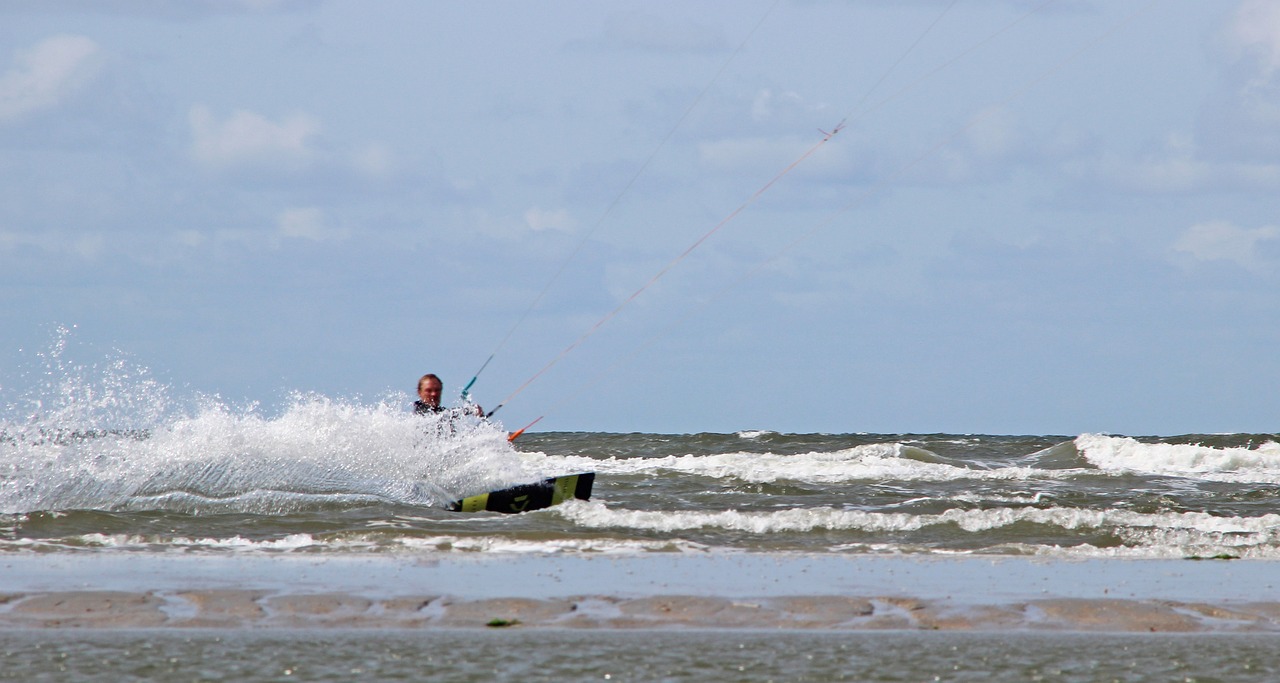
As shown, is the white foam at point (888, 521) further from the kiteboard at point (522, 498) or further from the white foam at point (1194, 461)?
the white foam at point (1194, 461)

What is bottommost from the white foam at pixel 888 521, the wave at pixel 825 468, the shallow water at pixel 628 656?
the shallow water at pixel 628 656

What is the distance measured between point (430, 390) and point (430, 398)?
108 millimetres

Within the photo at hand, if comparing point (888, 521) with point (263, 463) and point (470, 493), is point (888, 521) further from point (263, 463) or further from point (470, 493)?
point (263, 463)

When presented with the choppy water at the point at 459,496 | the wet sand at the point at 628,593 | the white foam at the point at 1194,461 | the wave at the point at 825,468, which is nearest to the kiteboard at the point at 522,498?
the choppy water at the point at 459,496

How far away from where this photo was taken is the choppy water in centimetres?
1062

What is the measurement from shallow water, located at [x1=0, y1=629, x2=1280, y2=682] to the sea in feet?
0.06

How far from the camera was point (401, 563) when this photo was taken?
28.4 ft

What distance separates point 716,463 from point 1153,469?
8096 millimetres

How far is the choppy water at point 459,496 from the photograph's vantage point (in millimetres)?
10617

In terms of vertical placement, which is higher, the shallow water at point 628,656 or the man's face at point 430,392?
the man's face at point 430,392

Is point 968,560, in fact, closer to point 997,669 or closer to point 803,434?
point 997,669

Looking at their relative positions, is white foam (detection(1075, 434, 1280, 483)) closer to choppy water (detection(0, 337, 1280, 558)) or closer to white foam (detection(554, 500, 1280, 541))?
choppy water (detection(0, 337, 1280, 558))

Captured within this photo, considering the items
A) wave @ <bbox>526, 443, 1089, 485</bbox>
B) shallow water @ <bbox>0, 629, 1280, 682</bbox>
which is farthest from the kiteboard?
shallow water @ <bbox>0, 629, 1280, 682</bbox>

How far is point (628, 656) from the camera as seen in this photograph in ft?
17.7
